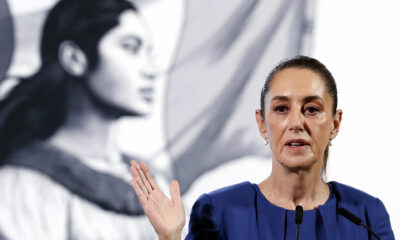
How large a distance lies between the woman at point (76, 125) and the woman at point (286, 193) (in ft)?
3.88

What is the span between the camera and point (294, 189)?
123 centimetres

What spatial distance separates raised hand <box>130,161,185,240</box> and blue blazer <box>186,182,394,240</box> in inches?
2.1

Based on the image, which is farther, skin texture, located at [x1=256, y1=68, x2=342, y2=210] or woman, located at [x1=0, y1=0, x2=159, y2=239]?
woman, located at [x1=0, y1=0, x2=159, y2=239]

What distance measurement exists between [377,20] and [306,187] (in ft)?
4.75

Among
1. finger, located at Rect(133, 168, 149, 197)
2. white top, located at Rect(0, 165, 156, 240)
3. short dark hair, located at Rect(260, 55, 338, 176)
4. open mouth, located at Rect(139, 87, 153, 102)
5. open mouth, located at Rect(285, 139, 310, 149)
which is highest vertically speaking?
short dark hair, located at Rect(260, 55, 338, 176)

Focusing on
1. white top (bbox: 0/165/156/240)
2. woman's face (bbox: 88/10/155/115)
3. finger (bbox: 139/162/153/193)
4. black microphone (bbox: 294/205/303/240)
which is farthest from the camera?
woman's face (bbox: 88/10/155/115)

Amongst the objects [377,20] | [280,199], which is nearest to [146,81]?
[377,20]

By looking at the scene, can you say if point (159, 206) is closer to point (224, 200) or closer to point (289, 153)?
point (224, 200)

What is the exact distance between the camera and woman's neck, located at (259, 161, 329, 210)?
122 centimetres

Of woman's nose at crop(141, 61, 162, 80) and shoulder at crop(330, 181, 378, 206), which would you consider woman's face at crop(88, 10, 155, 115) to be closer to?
woman's nose at crop(141, 61, 162, 80)

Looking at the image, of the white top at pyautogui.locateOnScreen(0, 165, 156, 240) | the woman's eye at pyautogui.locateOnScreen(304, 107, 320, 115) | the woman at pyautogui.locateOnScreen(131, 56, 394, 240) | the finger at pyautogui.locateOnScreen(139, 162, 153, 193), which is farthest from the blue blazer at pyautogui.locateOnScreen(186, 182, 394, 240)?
the white top at pyautogui.locateOnScreen(0, 165, 156, 240)

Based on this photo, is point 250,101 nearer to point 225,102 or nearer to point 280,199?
point 225,102

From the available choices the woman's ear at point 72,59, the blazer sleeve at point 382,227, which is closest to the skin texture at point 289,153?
the blazer sleeve at point 382,227

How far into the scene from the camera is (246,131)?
2416mm
